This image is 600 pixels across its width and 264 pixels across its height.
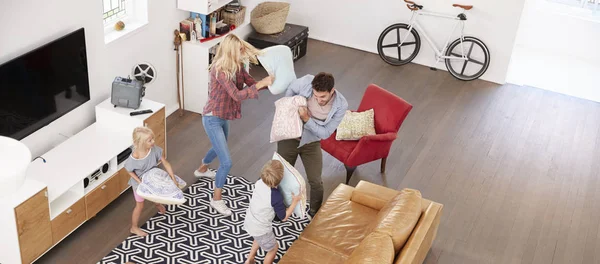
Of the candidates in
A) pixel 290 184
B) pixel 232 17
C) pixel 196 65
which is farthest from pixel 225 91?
pixel 232 17

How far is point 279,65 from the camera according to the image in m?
5.29

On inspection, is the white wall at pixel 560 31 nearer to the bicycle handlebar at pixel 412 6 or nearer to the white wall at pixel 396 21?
the white wall at pixel 396 21

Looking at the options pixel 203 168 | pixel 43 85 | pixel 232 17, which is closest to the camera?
pixel 43 85

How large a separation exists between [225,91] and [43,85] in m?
1.48

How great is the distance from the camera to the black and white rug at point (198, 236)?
17.5ft

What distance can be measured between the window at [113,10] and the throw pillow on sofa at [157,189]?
70.8 inches

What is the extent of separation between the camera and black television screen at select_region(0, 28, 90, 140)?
199 inches

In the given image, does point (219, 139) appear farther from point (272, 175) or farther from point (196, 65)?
point (196, 65)

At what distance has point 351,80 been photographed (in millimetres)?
8766

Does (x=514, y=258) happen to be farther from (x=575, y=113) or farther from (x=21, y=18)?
(x=21, y=18)

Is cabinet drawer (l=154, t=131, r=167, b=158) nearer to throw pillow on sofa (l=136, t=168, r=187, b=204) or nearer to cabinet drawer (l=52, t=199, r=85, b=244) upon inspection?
throw pillow on sofa (l=136, t=168, r=187, b=204)

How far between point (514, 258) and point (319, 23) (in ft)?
16.9

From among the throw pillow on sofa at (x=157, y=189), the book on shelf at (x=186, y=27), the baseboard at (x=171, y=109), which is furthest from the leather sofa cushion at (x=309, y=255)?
the book on shelf at (x=186, y=27)

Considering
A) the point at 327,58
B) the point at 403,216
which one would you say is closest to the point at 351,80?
the point at 327,58
